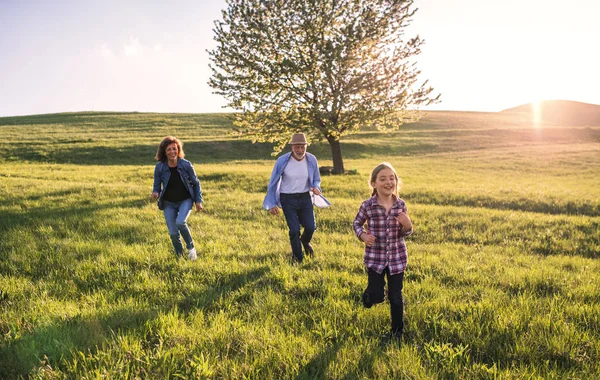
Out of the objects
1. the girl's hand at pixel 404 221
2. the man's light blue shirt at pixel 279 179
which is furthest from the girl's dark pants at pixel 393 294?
the man's light blue shirt at pixel 279 179

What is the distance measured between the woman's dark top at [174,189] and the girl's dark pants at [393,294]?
4.25 metres

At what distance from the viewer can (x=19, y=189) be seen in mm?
14195

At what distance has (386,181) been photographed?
159 inches

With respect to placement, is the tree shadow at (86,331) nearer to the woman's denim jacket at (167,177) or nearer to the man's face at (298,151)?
the woman's denim jacket at (167,177)

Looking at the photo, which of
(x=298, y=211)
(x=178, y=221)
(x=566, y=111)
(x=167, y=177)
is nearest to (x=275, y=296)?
(x=298, y=211)

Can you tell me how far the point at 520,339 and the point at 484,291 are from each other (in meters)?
1.42

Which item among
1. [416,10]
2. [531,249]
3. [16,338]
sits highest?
[416,10]

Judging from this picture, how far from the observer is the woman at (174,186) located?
6914 mm

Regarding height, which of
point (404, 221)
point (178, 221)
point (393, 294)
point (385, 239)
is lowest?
point (393, 294)

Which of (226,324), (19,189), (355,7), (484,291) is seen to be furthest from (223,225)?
(355,7)

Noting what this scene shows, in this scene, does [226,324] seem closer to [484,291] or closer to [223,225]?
[484,291]

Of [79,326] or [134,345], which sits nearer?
[134,345]

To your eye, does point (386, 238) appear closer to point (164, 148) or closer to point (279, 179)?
point (279, 179)

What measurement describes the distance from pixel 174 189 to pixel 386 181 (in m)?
4.43
